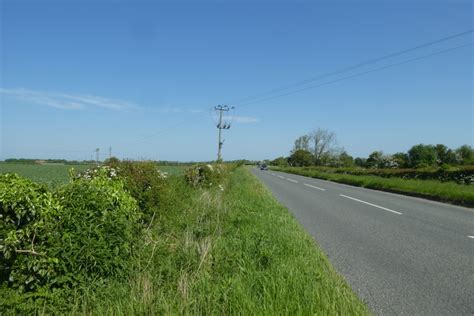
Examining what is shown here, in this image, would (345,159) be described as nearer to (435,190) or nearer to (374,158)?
(374,158)

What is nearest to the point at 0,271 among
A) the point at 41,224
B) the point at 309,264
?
the point at 41,224

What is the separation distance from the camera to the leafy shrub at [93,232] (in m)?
3.98

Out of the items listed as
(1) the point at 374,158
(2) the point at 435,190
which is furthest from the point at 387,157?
(2) the point at 435,190

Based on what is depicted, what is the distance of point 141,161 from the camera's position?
28.8 feet

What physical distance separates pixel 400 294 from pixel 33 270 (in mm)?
4365

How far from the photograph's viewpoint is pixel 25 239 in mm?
3830

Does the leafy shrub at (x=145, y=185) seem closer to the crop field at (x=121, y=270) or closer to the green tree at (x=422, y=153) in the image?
the crop field at (x=121, y=270)

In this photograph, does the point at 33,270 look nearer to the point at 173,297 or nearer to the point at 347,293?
the point at 173,297

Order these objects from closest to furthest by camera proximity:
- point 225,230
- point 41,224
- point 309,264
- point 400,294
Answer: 1. point 41,224
2. point 400,294
3. point 309,264
4. point 225,230

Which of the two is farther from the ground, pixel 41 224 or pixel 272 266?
pixel 41 224

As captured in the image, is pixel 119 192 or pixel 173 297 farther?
pixel 119 192

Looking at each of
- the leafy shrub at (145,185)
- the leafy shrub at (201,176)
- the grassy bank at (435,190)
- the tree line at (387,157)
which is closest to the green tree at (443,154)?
the tree line at (387,157)

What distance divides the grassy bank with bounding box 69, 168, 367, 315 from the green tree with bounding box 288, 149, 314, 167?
92906 millimetres

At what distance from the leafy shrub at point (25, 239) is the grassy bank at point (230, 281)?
1.87 feet
